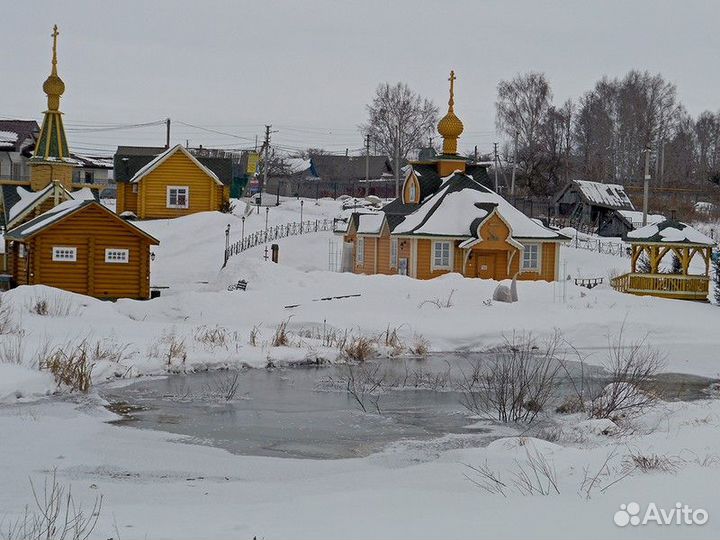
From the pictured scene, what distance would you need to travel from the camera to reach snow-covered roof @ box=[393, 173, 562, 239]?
36.6 meters

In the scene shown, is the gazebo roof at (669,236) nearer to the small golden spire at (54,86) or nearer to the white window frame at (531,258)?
the white window frame at (531,258)

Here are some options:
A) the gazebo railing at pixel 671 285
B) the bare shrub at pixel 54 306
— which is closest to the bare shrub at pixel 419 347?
the bare shrub at pixel 54 306

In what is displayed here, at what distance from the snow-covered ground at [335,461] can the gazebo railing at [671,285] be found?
11.0 feet

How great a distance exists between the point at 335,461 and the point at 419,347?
11.4 m

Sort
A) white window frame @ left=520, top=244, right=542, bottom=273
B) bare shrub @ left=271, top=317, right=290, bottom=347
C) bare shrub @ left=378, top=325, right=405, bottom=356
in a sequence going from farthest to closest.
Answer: white window frame @ left=520, top=244, right=542, bottom=273 < bare shrub @ left=378, top=325, right=405, bottom=356 < bare shrub @ left=271, top=317, right=290, bottom=347

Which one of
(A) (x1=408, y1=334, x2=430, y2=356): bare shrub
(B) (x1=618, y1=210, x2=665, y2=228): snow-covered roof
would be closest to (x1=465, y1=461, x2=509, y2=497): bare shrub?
(A) (x1=408, y1=334, x2=430, y2=356): bare shrub

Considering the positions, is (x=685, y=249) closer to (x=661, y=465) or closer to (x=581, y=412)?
(x=581, y=412)

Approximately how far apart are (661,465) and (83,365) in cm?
966

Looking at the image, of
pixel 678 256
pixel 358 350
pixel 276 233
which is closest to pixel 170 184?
pixel 276 233

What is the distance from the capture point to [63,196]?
40.9 m

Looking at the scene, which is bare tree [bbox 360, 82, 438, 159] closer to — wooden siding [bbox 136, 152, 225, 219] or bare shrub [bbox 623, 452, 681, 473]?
wooden siding [bbox 136, 152, 225, 219]

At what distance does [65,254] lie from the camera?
32062 mm

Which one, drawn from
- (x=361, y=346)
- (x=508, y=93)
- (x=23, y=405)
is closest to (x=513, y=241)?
(x=361, y=346)

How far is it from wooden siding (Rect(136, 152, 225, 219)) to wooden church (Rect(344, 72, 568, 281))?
603 inches
